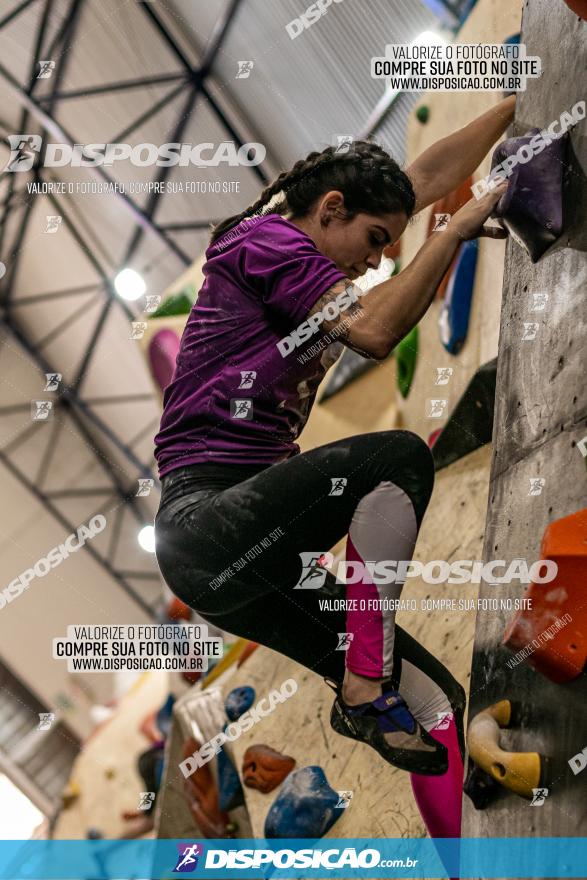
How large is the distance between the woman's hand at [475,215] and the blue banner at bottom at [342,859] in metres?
0.95

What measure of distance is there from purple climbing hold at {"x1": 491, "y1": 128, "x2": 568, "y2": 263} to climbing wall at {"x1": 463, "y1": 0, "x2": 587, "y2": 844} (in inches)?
0.9

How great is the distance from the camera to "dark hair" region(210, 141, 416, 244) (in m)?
1.82

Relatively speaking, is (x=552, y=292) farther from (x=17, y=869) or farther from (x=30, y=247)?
(x=30, y=247)

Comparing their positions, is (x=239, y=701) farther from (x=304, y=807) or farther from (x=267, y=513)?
(x=267, y=513)

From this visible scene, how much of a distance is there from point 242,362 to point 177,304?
2910 millimetres

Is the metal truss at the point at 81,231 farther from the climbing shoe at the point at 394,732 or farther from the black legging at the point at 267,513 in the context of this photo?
the climbing shoe at the point at 394,732

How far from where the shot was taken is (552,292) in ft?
5.80

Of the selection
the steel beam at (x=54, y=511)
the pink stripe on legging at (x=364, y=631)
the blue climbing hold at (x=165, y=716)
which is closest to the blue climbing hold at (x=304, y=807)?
Answer: the pink stripe on legging at (x=364, y=631)

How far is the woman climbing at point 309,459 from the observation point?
1631 millimetres

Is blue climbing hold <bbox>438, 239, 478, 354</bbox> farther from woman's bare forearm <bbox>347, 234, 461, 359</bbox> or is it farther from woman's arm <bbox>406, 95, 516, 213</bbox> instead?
woman's bare forearm <bbox>347, 234, 461, 359</bbox>

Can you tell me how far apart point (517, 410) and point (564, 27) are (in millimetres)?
703

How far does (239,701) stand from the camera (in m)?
3.25

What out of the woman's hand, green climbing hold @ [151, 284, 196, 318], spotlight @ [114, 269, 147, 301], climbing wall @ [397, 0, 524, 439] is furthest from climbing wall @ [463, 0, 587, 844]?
spotlight @ [114, 269, 147, 301]

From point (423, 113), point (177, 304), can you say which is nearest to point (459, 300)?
point (423, 113)
